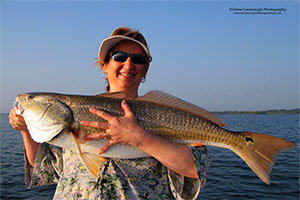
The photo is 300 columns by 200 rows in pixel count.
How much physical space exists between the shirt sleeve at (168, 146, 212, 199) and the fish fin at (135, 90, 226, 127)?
0.44 metres

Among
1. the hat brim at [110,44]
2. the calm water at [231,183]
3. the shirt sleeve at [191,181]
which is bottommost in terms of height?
the calm water at [231,183]

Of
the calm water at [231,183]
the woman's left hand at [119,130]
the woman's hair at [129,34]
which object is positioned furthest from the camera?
the calm water at [231,183]

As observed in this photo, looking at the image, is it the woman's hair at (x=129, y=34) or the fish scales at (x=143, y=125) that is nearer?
the fish scales at (x=143, y=125)

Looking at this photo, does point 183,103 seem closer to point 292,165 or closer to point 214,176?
point 214,176

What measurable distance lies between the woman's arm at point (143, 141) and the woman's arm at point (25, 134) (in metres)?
0.81

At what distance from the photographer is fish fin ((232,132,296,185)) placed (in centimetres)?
256

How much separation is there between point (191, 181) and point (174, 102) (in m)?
0.93

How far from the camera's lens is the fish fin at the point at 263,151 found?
2564 millimetres

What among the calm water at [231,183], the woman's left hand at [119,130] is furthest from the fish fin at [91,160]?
the calm water at [231,183]

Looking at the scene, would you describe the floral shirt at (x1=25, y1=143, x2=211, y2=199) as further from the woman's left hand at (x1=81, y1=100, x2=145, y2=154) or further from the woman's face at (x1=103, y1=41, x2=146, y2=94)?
the woman's face at (x1=103, y1=41, x2=146, y2=94)

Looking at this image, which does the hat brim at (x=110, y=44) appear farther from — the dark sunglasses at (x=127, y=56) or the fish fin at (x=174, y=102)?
the fish fin at (x=174, y=102)

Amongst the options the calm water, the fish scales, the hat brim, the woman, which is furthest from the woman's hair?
the calm water

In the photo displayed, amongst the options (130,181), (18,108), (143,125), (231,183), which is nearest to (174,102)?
(143,125)

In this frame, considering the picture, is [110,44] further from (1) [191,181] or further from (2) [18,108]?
(1) [191,181]
